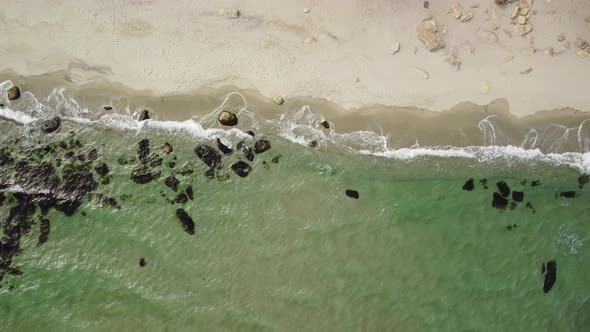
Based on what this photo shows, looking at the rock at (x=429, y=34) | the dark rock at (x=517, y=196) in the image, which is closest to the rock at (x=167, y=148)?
the rock at (x=429, y=34)

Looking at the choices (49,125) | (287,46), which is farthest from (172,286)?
(287,46)

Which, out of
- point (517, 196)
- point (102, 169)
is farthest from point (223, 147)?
point (517, 196)

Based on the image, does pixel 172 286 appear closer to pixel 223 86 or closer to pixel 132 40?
pixel 223 86

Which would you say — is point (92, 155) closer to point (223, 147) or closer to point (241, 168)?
point (223, 147)

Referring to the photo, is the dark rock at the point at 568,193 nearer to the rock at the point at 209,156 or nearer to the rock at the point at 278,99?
the rock at the point at 278,99

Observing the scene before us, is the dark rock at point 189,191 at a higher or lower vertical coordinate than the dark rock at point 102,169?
→ lower

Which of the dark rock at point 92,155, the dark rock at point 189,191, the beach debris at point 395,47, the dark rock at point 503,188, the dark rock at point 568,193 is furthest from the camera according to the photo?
the dark rock at point 568,193
